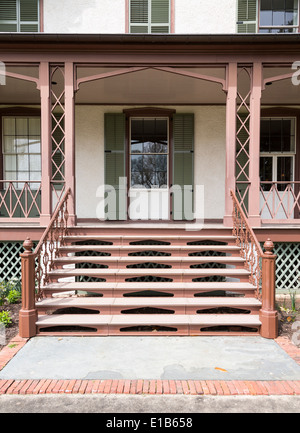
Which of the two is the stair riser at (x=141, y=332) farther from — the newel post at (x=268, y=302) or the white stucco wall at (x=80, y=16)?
the white stucco wall at (x=80, y=16)

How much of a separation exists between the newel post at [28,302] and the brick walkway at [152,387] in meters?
1.07

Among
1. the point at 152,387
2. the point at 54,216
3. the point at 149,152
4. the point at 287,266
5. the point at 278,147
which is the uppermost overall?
the point at 278,147

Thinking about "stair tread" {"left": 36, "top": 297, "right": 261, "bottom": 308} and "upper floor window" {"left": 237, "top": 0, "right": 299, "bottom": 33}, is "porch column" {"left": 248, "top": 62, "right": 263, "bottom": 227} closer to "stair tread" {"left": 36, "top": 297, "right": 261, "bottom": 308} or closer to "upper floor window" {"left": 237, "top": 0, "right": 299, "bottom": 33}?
"stair tread" {"left": 36, "top": 297, "right": 261, "bottom": 308}

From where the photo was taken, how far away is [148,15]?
7801 mm

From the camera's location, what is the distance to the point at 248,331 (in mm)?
4570

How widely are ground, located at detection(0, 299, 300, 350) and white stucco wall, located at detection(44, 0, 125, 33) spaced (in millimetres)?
6173

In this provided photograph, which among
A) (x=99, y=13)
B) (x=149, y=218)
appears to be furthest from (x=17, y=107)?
(x=149, y=218)

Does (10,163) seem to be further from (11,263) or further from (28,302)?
(28,302)

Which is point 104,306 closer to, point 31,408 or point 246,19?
point 31,408

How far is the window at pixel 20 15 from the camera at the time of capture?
778 centimetres

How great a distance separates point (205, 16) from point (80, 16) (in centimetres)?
286

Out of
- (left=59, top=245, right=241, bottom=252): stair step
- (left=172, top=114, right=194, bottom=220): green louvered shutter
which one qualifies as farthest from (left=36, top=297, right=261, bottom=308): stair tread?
(left=172, top=114, right=194, bottom=220): green louvered shutter

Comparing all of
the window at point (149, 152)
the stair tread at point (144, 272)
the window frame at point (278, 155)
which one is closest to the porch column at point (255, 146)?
the stair tread at point (144, 272)

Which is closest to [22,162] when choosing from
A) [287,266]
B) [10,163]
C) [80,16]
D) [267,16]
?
[10,163]
